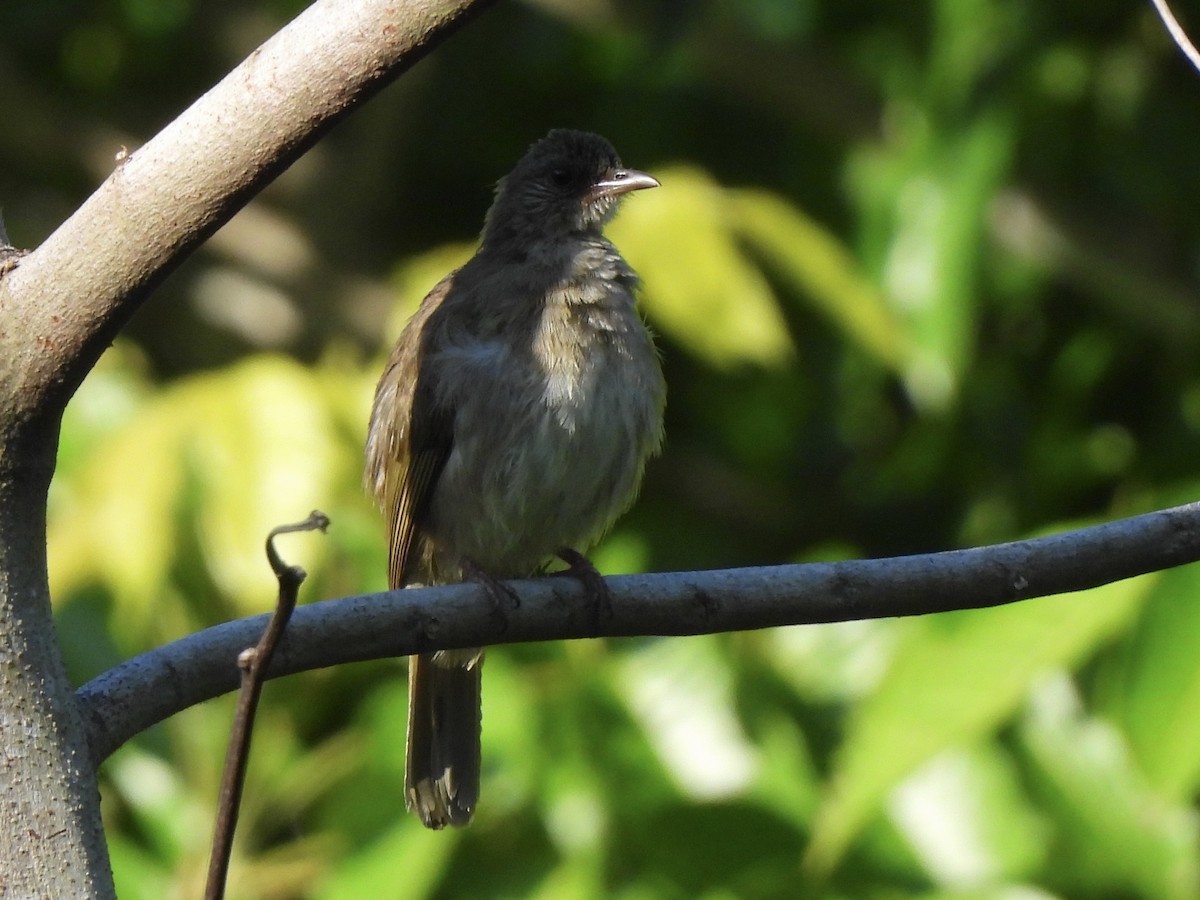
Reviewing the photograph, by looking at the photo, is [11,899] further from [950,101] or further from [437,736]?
[950,101]

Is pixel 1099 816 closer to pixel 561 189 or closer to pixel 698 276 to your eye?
pixel 698 276

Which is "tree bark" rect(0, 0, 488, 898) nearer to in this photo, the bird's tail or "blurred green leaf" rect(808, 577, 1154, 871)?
"blurred green leaf" rect(808, 577, 1154, 871)

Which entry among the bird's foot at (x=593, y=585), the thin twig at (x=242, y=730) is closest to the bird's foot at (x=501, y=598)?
the bird's foot at (x=593, y=585)

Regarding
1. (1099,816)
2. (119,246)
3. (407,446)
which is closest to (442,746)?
(407,446)

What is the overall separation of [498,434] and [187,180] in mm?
2047

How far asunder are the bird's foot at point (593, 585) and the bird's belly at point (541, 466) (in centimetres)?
22

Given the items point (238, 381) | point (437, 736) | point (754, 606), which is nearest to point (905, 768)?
point (754, 606)

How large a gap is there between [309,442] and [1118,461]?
303 cm

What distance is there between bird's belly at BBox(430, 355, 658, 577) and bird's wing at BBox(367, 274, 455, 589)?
0.05 meters

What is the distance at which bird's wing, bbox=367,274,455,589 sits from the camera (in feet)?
13.4

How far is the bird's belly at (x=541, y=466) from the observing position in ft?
12.9

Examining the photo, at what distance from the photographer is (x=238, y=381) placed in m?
4.57

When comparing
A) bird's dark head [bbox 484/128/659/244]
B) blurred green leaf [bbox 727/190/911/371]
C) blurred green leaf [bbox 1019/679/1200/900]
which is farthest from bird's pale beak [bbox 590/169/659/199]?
blurred green leaf [bbox 1019/679/1200/900]

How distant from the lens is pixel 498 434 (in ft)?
13.0
